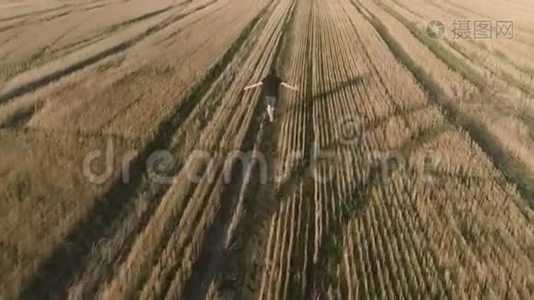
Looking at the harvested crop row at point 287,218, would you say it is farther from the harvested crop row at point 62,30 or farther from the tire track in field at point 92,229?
the harvested crop row at point 62,30

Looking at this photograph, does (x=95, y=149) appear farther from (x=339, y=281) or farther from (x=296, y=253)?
(x=339, y=281)

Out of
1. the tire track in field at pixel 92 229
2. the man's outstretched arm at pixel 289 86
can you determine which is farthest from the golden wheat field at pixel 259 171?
the man's outstretched arm at pixel 289 86

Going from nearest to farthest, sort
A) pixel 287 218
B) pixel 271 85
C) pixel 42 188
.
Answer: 1. pixel 287 218
2. pixel 42 188
3. pixel 271 85

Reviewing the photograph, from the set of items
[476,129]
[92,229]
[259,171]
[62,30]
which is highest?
[92,229]

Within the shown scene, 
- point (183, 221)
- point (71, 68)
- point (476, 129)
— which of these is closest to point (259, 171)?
point (183, 221)

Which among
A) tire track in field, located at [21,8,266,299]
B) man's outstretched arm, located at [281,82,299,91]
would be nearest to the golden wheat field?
tire track in field, located at [21,8,266,299]

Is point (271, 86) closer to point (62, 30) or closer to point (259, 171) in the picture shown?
point (259, 171)
